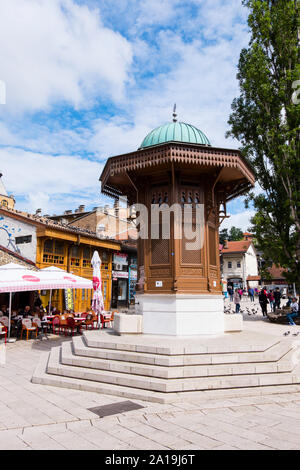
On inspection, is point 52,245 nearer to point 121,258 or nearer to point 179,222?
point 121,258

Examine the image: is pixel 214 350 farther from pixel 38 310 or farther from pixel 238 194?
pixel 38 310

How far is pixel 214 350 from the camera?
6.47m

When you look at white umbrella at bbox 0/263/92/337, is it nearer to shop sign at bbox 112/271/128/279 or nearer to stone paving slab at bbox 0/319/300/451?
stone paving slab at bbox 0/319/300/451

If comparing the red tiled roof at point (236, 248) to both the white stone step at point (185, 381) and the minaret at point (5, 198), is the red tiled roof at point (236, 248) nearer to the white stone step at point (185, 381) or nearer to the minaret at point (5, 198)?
the minaret at point (5, 198)

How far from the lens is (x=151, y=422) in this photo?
15.1ft

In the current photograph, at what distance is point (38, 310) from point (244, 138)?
1502 centimetres

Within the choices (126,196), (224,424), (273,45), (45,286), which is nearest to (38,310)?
(45,286)

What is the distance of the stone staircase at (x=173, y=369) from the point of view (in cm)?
571

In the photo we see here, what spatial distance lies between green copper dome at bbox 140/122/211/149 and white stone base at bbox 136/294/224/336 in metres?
4.23

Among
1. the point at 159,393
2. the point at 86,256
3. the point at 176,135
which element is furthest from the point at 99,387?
the point at 86,256

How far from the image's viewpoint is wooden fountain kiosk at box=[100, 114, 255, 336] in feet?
26.7

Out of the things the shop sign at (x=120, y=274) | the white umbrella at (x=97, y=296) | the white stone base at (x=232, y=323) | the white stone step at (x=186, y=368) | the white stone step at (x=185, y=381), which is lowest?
the white stone step at (x=185, y=381)

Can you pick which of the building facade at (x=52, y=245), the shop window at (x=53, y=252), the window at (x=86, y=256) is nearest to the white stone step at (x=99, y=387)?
the building facade at (x=52, y=245)
